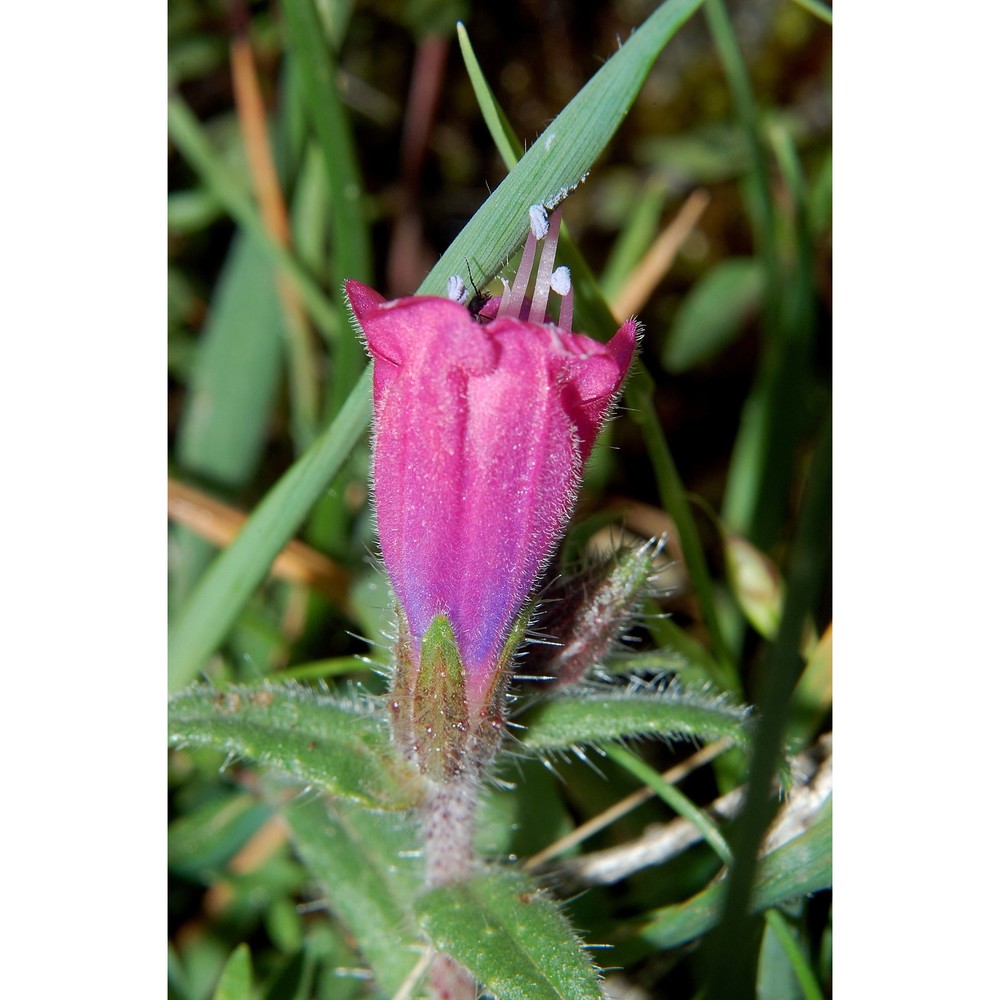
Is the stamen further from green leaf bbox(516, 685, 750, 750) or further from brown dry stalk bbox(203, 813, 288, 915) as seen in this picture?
brown dry stalk bbox(203, 813, 288, 915)

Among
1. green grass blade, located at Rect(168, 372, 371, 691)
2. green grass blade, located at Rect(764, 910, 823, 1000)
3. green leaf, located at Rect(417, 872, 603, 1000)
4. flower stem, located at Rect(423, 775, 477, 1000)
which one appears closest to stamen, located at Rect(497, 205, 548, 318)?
green grass blade, located at Rect(168, 372, 371, 691)

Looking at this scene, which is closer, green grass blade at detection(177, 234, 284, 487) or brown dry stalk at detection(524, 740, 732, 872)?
brown dry stalk at detection(524, 740, 732, 872)

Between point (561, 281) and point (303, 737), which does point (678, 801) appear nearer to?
point (303, 737)

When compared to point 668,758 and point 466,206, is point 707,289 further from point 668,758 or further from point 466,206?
point 668,758

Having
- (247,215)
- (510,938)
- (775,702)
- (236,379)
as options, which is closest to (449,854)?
(510,938)
